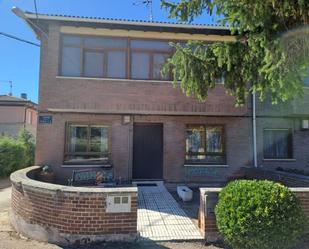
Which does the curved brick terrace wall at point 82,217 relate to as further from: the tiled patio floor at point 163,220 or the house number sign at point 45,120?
the house number sign at point 45,120

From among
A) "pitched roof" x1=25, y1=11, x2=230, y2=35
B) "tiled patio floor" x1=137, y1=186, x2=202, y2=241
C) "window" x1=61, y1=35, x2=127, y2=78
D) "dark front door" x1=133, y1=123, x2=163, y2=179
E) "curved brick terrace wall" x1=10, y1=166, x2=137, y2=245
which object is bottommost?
"tiled patio floor" x1=137, y1=186, x2=202, y2=241

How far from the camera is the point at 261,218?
4.98 meters

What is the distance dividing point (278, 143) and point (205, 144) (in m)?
3.16

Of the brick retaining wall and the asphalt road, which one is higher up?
the brick retaining wall

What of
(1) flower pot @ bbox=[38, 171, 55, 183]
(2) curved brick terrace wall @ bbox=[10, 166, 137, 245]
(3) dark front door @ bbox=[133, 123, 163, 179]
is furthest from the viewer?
(3) dark front door @ bbox=[133, 123, 163, 179]

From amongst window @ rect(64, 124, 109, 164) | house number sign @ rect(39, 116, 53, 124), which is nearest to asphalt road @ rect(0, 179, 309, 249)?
window @ rect(64, 124, 109, 164)

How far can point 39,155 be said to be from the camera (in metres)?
11.2

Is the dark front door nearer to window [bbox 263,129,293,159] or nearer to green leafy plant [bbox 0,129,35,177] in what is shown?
window [bbox 263,129,293,159]

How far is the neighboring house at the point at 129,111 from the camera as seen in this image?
37.3 ft

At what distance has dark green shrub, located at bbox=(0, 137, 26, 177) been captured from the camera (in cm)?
1535

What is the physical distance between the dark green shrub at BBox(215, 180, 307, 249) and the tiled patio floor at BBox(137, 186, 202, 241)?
104cm

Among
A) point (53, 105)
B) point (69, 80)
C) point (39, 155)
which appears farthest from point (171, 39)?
point (39, 155)

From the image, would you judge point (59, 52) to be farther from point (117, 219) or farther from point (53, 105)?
point (117, 219)

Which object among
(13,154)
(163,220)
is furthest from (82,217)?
(13,154)
